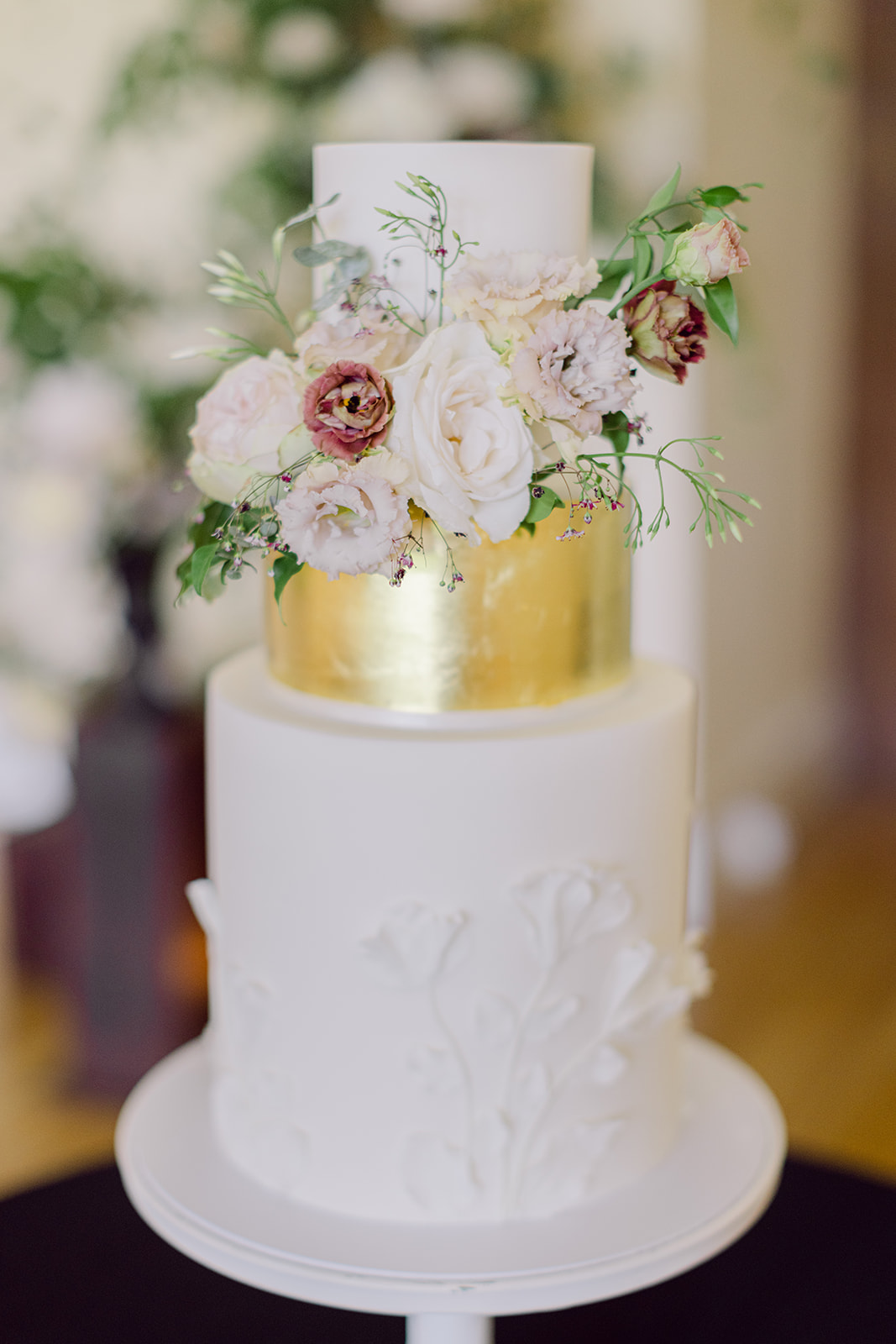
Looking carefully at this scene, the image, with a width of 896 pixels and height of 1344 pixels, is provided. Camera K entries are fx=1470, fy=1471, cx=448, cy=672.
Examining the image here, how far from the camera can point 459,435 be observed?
94cm

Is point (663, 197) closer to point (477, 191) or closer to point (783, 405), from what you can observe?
point (477, 191)

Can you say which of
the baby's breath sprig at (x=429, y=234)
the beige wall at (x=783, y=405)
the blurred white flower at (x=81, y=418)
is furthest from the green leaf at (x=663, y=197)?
the beige wall at (x=783, y=405)

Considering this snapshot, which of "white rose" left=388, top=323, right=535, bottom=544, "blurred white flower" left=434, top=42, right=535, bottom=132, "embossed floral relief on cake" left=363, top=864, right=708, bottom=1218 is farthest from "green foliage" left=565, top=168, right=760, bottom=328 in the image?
"blurred white flower" left=434, top=42, right=535, bottom=132

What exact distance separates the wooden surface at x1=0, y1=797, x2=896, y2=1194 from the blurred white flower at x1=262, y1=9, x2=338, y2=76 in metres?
1.64

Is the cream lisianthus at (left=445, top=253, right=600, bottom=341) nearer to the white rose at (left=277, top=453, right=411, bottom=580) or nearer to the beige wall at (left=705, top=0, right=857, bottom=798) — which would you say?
the white rose at (left=277, top=453, right=411, bottom=580)

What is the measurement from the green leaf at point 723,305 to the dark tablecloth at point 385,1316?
2.74 feet

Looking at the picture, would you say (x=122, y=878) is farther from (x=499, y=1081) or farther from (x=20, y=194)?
(x=499, y=1081)

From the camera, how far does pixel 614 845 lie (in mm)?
1091

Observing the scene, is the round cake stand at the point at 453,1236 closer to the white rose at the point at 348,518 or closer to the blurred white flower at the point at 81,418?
the white rose at the point at 348,518

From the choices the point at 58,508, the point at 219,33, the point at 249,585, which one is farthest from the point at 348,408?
the point at 249,585

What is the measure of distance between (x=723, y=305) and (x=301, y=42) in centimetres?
131

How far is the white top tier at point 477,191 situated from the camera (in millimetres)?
1036

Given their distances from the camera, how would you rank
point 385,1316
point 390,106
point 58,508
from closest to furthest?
1. point 385,1316
2. point 390,106
3. point 58,508

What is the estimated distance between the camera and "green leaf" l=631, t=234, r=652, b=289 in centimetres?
100
